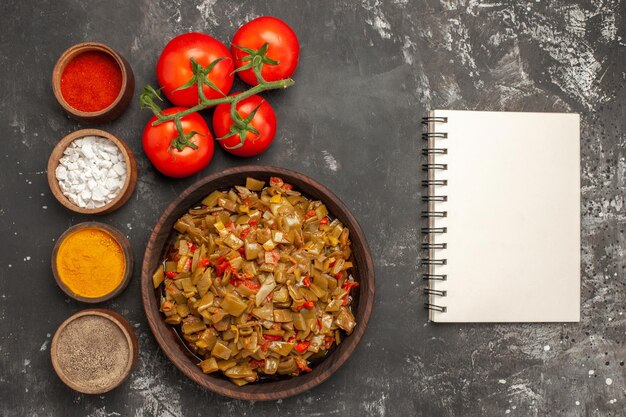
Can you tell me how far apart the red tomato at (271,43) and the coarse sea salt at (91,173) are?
0.57 metres

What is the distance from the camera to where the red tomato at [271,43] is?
7.54 feet

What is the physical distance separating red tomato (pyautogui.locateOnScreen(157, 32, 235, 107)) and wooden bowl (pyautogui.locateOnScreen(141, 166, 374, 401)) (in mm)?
317

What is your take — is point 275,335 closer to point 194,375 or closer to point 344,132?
point 194,375

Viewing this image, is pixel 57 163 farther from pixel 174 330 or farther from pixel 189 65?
pixel 174 330

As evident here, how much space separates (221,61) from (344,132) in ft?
1.84

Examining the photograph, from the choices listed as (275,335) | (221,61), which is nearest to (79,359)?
(275,335)

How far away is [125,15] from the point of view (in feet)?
8.20

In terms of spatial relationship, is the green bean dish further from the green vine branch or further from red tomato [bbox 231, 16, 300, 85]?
red tomato [bbox 231, 16, 300, 85]

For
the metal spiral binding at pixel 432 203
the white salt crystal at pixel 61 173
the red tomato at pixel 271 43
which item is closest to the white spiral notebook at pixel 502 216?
the metal spiral binding at pixel 432 203

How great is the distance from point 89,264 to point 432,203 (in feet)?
4.30

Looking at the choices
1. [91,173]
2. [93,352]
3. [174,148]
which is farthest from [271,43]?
[93,352]

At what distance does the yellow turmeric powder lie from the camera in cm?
231

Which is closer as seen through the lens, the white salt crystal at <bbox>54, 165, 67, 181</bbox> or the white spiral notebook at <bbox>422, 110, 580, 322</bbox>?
the white salt crystal at <bbox>54, 165, 67, 181</bbox>

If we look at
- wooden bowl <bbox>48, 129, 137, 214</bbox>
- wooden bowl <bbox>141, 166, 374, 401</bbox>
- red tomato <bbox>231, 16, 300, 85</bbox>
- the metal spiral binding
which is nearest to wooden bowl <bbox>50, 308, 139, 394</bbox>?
wooden bowl <bbox>141, 166, 374, 401</bbox>
